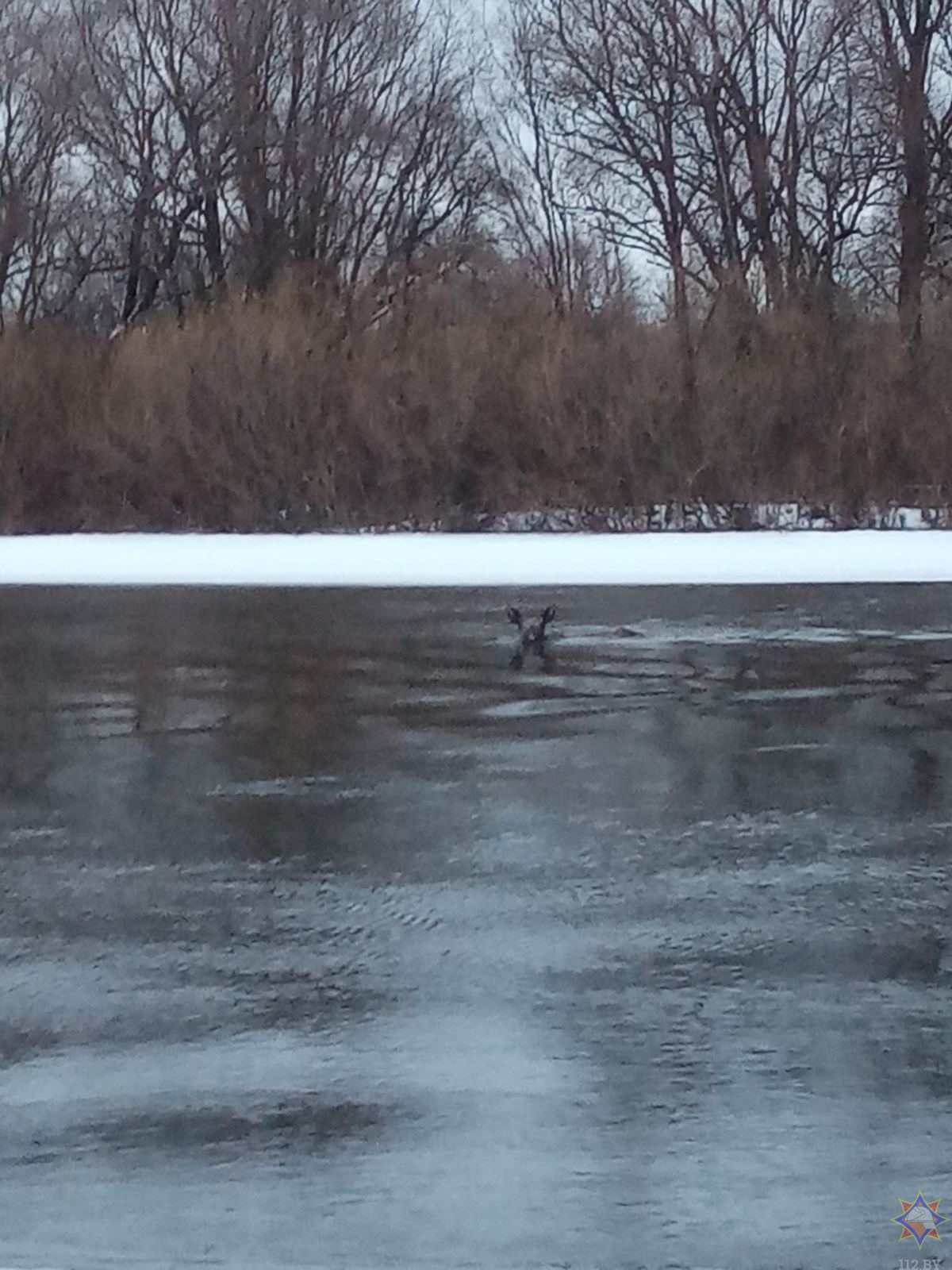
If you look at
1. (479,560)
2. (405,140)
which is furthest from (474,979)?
(405,140)

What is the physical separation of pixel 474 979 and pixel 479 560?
19.1 m

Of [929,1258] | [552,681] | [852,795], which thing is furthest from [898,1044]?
[552,681]

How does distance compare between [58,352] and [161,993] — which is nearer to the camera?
[161,993]

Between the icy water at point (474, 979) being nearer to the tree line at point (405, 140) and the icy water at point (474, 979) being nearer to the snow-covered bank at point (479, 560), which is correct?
the snow-covered bank at point (479, 560)

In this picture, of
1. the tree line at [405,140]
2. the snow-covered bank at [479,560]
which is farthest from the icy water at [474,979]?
the tree line at [405,140]

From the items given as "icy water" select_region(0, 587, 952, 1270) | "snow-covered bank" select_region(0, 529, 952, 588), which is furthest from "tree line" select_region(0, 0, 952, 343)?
"icy water" select_region(0, 587, 952, 1270)

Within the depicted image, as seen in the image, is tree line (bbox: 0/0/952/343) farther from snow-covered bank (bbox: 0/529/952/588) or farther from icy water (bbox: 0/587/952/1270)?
Result: icy water (bbox: 0/587/952/1270)

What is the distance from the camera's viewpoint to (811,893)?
6.90 m

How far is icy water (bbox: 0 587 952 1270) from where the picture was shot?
4305 millimetres

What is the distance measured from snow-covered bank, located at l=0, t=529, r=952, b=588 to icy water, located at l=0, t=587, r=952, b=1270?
1012cm

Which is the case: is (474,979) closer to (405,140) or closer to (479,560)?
(479,560)

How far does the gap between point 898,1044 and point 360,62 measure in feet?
130

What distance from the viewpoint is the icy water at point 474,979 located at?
4.30m

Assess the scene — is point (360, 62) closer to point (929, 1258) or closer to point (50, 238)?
point (50, 238)
